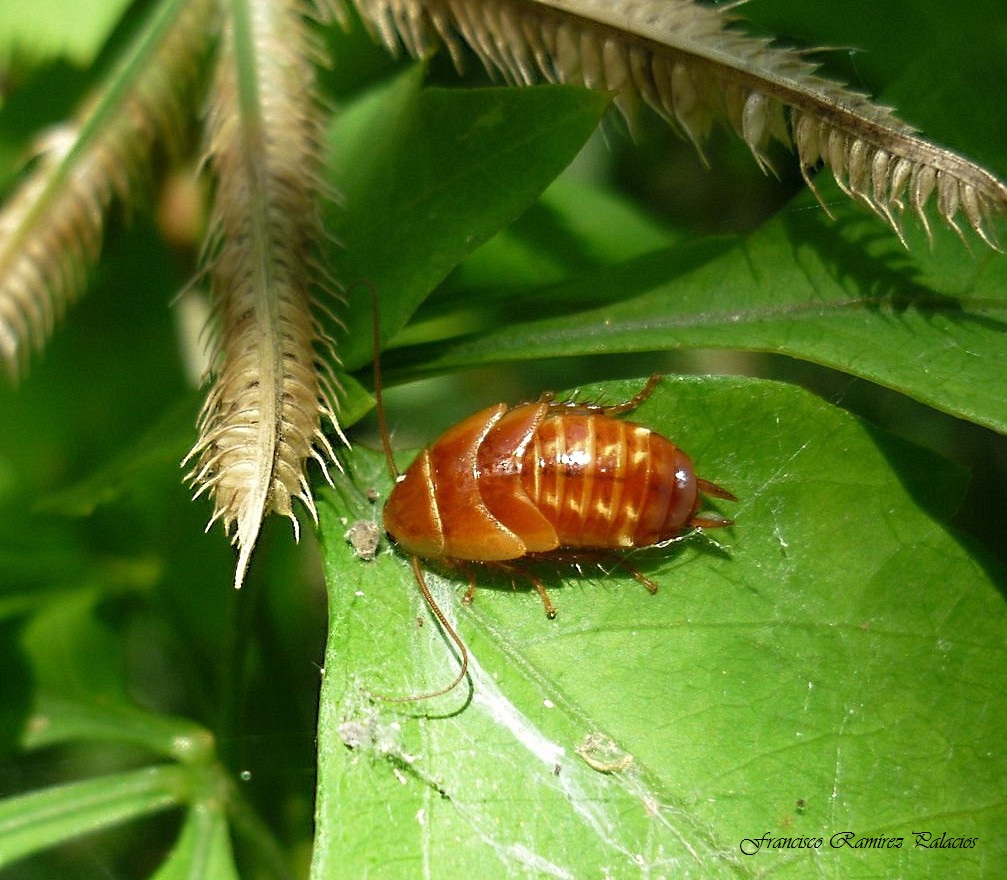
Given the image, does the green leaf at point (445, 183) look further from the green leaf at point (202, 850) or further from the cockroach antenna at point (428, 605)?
the green leaf at point (202, 850)

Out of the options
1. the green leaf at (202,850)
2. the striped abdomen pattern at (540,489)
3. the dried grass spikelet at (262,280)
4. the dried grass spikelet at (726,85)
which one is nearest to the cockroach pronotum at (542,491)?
the striped abdomen pattern at (540,489)

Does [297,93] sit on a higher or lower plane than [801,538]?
higher

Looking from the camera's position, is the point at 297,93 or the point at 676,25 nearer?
the point at 676,25

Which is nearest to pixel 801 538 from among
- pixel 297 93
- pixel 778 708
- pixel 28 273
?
pixel 778 708

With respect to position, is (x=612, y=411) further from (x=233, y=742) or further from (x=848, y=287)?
(x=233, y=742)

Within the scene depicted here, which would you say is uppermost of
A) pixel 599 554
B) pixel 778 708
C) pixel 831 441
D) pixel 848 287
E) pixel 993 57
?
pixel 993 57

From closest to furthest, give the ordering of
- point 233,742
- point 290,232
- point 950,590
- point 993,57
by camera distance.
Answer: point 950,590
point 290,232
point 993,57
point 233,742
